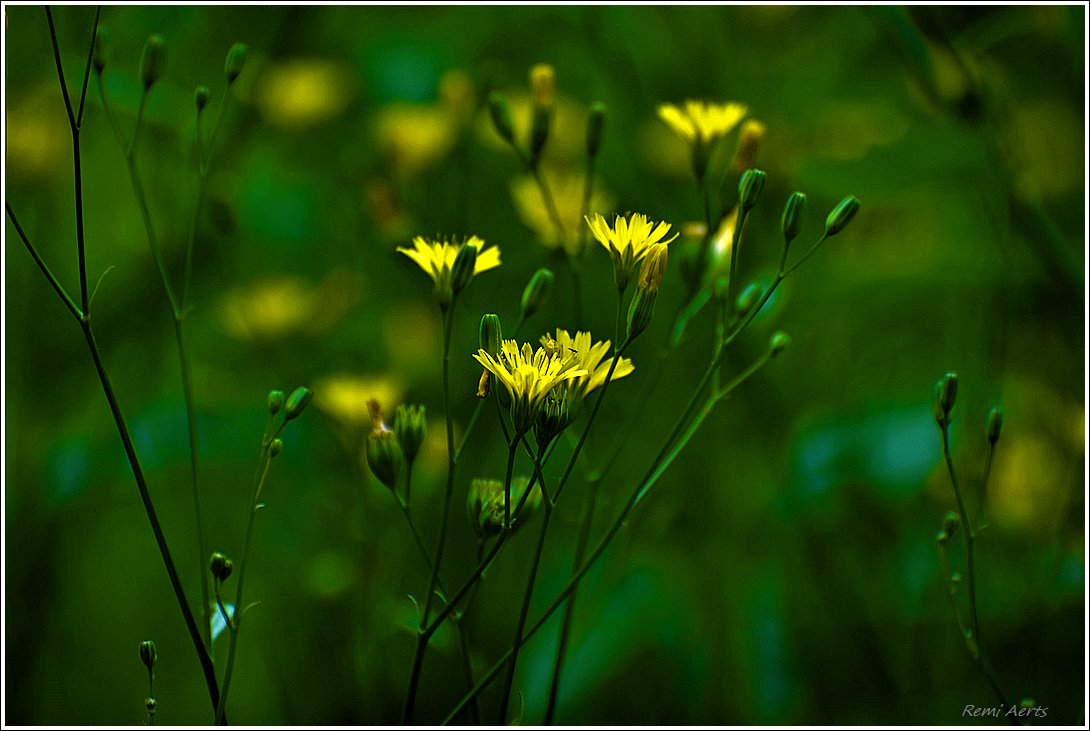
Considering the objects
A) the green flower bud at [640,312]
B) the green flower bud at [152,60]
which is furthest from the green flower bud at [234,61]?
the green flower bud at [640,312]

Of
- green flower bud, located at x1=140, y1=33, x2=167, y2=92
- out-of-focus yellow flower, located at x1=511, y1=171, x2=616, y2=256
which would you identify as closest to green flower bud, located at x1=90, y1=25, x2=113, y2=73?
green flower bud, located at x1=140, y1=33, x2=167, y2=92

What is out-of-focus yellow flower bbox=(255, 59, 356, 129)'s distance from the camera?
3.18 feet

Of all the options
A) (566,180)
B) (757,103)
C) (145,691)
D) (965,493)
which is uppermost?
(757,103)

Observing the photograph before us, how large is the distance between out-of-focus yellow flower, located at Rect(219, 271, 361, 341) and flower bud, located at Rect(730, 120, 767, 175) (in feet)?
1.33

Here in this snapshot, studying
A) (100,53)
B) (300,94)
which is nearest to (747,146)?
(100,53)

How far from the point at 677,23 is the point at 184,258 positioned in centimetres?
57

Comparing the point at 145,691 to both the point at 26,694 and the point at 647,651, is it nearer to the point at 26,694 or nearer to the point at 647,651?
the point at 26,694

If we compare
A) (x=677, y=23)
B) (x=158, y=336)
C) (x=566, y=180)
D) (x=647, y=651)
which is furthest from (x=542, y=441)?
(x=677, y=23)

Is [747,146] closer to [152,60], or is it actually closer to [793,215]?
[793,215]

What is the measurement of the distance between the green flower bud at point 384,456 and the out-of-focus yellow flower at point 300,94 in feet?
2.21

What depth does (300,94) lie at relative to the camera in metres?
0.98

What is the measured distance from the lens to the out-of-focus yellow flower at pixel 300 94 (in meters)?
0.97

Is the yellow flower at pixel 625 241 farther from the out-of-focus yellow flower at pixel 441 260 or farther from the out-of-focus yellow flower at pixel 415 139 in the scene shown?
the out-of-focus yellow flower at pixel 415 139

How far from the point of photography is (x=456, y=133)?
80 centimetres
